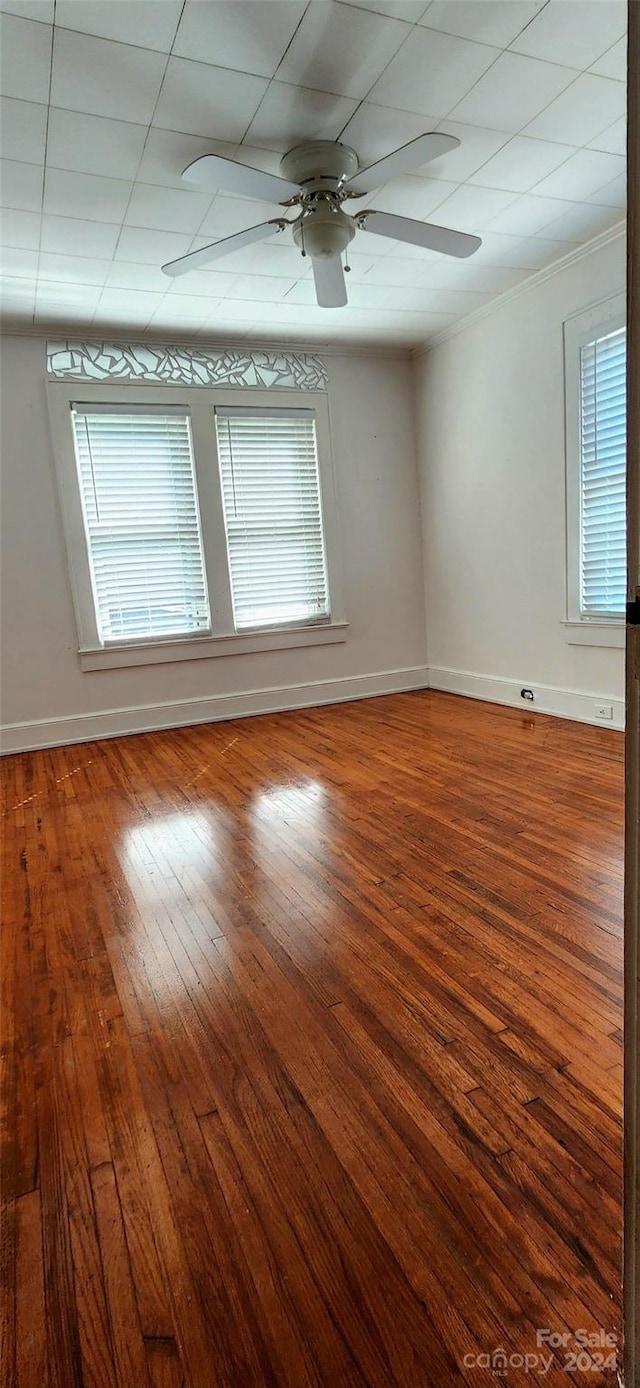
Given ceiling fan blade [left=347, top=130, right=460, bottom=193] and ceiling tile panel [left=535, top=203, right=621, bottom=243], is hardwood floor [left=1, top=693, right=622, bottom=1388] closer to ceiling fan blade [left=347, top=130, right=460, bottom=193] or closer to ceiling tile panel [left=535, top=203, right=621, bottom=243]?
ceiling fan blade [left=347, top=130, right=460, bottom=193]

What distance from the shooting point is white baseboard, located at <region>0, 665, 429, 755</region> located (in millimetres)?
4754

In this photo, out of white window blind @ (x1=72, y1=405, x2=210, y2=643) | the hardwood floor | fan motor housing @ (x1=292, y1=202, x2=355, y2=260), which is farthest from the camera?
white window blind @ (x1=72, y1=405, x2=210, y2=643)

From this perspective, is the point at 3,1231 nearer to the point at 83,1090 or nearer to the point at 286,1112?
the point at 83,1090

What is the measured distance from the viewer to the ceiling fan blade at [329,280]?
2948 mm

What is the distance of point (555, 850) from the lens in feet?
8.02

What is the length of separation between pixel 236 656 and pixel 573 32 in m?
4.08

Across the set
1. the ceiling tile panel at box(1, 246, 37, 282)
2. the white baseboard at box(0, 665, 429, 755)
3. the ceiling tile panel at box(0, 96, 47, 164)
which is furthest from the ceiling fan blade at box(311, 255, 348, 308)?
the white baseboard at box(0, 665, 429, 755)

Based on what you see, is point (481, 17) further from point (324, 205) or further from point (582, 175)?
point (582, 175)

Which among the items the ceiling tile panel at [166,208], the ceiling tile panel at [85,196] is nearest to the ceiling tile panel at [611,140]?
the ceiling tile panel at [166,208]

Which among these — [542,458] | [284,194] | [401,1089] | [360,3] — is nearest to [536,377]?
[542,458]

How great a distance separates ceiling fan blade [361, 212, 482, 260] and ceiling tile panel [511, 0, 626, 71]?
23.7 inches

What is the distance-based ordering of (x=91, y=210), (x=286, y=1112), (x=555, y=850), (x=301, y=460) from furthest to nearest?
(x=301, y=460)
(x=91, y=210)
(x=555, y=850)
(x=286, y=1112)

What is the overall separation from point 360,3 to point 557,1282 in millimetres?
3295

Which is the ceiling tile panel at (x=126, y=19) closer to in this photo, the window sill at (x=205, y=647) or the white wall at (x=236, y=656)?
the white wall at (x=236, y=656)
